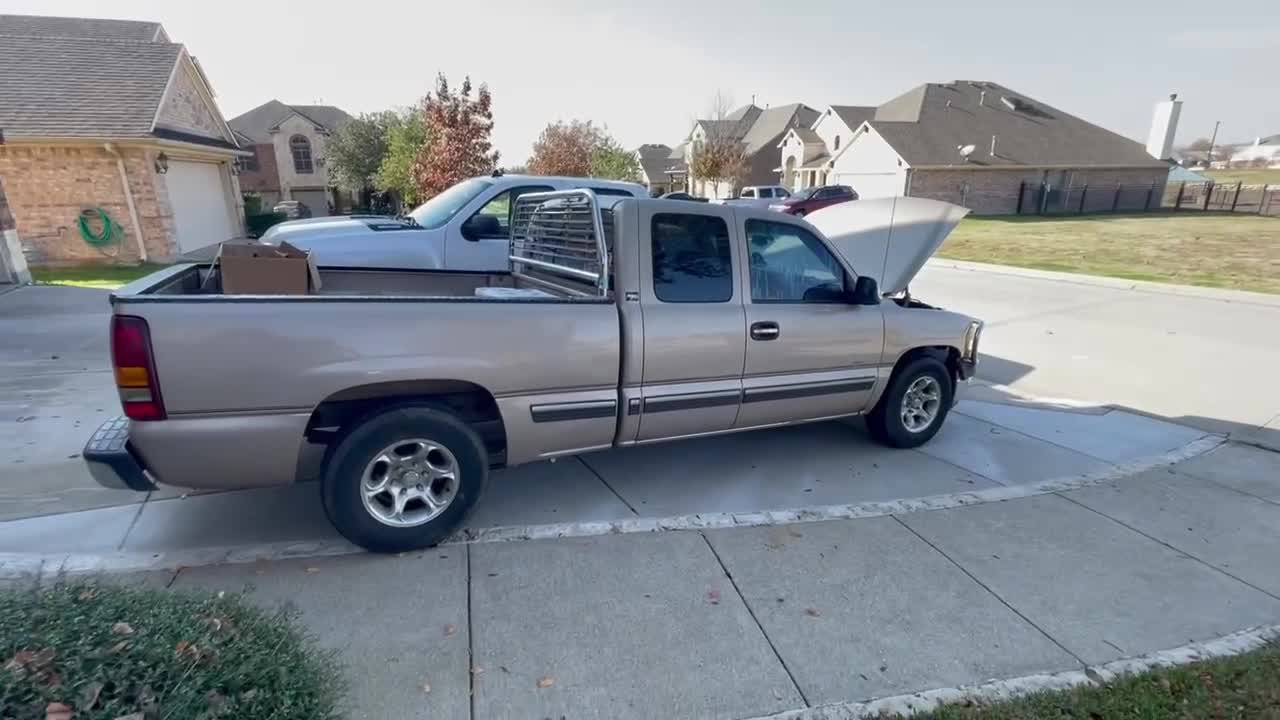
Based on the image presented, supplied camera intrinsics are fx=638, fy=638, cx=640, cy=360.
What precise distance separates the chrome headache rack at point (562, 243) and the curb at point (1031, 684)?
2386mm

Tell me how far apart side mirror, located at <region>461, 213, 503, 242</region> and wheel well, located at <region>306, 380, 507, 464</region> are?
13.6 feet

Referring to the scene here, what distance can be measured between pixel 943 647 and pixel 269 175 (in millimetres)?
46500

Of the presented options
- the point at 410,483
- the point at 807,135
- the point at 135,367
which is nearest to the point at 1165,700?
the point at 410,483

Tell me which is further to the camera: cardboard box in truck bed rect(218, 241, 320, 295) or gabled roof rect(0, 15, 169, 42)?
gabled roof rect(0, 15, 169, 42)

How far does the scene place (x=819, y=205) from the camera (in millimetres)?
25984

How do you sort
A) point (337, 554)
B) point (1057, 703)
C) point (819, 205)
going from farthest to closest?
point (819, 205)
point (337, 554)
point (1057, 703)

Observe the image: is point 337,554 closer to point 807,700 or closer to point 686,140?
point 807,700

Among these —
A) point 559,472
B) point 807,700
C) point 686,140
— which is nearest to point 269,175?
point 686,140

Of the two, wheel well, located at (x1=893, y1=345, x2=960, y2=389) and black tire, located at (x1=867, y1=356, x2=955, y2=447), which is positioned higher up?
wheel well, located at (x1=893, y1=345, x2=960, y2=389)

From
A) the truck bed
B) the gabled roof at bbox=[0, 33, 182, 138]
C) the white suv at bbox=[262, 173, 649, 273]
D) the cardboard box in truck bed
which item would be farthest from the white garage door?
the cardboard box in truck bed

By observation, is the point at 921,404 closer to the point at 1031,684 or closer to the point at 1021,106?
the point at 1031,684

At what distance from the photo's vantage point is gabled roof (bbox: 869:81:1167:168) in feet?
113

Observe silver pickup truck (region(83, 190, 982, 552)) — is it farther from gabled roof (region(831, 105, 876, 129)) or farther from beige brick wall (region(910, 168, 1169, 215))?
gabled roof (region(831, 105, 876, 129))

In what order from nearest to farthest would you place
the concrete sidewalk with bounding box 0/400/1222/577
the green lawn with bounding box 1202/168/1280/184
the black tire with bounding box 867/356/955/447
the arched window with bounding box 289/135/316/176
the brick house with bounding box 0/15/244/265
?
the concrete sidewalk with bounding box 0/400/1222/577 → the black tire with bounding box 867/356/955/447 → the brick house with bounding box 0/15/244/265 → the arched window with bounding box 289/135/316/176 → the green lawn with bounding box 1202/168/1280/184
